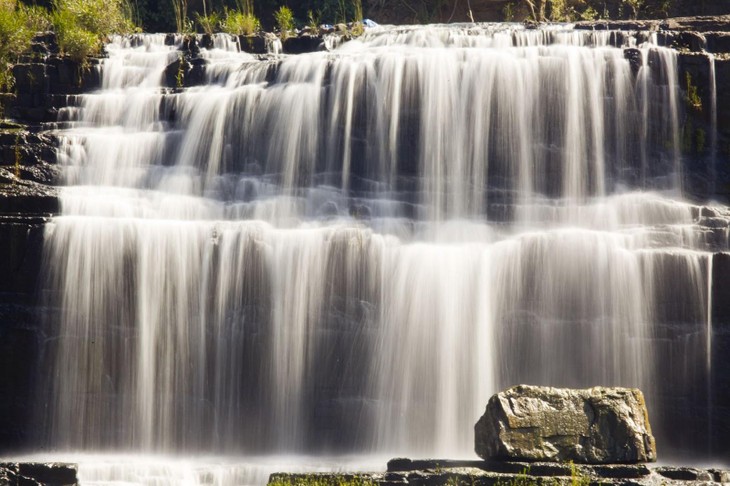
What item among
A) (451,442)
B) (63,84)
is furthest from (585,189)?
(63,84)

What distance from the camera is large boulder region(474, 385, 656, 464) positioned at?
36.3 ft

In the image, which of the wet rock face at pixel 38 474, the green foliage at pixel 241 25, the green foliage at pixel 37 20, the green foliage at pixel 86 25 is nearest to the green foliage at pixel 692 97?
the green foliage at pixel 241 25

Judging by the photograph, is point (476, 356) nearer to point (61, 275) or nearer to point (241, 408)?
point (241, 408)

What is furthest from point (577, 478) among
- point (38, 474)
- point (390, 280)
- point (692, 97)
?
point (692, 97)

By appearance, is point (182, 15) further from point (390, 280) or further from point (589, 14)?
point (390, 280)

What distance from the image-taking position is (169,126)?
60.1 feet

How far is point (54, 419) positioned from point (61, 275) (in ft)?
6.94

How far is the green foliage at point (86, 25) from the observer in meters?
19.5

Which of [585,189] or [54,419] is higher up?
[585,189]

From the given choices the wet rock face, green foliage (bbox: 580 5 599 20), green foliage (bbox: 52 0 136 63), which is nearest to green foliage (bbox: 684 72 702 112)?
green foliage (bbox: 580 5 599 20)

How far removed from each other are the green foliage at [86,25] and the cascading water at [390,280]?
3718 millimetres

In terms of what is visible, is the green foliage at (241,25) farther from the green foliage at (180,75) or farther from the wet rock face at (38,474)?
the wet rock face at (38,474)

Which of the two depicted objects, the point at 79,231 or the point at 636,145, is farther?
the point at 636,145

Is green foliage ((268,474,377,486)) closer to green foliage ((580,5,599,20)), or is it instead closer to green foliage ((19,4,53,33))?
green foliage ((19,4,53,33))
